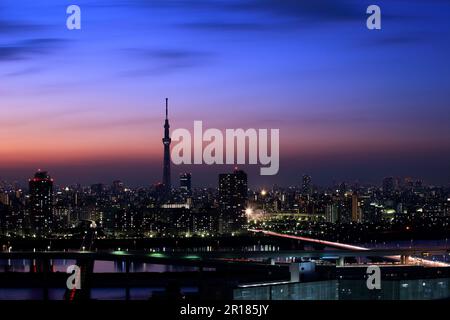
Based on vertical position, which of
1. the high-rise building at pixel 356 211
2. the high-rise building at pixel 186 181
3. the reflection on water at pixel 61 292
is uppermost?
the high-rise building at pixel 186 181

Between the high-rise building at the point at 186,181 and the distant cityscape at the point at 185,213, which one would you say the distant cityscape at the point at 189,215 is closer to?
the distant cityscape at the point at 185,213

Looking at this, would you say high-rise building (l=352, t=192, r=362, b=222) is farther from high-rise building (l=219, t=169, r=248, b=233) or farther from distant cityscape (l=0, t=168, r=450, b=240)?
high-rise building (l=219, t=169, r=248, b=233)

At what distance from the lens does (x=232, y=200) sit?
13375mm

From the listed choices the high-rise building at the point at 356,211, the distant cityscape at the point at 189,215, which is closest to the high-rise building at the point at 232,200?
the distant cityscape at the point at 189,215

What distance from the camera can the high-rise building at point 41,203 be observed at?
51.4ft

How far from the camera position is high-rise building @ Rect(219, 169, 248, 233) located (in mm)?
9714

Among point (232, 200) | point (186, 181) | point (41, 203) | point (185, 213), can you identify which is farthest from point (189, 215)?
point (186, 181)

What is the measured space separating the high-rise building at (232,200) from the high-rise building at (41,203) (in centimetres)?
361

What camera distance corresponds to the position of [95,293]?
938cm

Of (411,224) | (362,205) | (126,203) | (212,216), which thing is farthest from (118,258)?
(411,224)

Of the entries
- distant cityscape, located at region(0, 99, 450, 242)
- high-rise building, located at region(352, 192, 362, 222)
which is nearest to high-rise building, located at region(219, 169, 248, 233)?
distant cityscape, located at region(0, 99, 450, 242)

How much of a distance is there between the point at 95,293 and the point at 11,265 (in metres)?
6.92
